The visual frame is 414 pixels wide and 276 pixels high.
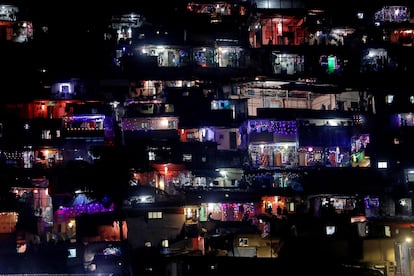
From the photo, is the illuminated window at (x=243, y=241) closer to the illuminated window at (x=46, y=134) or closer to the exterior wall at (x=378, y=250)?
the exterior wall at (x=378, y=250)

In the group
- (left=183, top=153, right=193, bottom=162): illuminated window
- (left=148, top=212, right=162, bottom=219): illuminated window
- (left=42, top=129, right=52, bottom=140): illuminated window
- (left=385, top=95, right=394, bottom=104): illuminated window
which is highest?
(left=385, top=95, right=394, bottom=104): illuminated window

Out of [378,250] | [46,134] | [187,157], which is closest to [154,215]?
[187,157]

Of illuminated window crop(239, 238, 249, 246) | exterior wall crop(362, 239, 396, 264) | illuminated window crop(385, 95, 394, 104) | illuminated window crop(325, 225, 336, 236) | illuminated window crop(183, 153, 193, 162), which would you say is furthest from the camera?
illuminated window crop(385, 95, 394, 104)

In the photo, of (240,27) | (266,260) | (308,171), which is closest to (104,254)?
(266,260)

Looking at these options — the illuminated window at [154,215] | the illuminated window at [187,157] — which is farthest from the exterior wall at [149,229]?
the illuminated window at [187,157]

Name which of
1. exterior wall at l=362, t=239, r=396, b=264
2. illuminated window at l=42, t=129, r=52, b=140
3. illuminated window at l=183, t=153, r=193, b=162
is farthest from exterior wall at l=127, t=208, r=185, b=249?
illuminated window at l=42, t=129, r=52, b=140

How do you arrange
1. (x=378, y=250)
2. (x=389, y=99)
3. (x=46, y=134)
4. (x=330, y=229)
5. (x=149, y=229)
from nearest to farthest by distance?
(x=378, y=250), (x=330, y=229), (x=149, y=229), (x=46, y=134), (x=389, y=99)

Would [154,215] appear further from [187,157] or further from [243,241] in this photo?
[187,157]

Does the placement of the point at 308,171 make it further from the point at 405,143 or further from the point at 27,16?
the point at 27,16

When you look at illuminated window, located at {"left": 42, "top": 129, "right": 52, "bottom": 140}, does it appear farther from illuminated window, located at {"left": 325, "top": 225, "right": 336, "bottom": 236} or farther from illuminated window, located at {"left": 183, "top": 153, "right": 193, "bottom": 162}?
illuminated window, located at {"left": 325, "top": 225, "right": 336, "bottom": 236}

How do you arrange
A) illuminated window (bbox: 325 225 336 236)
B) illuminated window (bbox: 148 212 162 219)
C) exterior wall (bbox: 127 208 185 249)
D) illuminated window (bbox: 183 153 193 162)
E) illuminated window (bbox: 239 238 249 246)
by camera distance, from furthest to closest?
illuminated window (bbox: 183 153 193 162) → illuminated window (bbox: 148 212 162 219) → exterior wall (bbox: 127 208 185 249) → illuminated window (bbox: 239 238 249 246) → illuminated window (bbox: 325 225 336 236)

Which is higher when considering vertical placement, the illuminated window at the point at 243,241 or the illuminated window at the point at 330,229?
the illuminated window at the point at 330,229

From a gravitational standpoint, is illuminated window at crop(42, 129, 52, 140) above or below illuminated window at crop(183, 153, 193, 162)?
above
